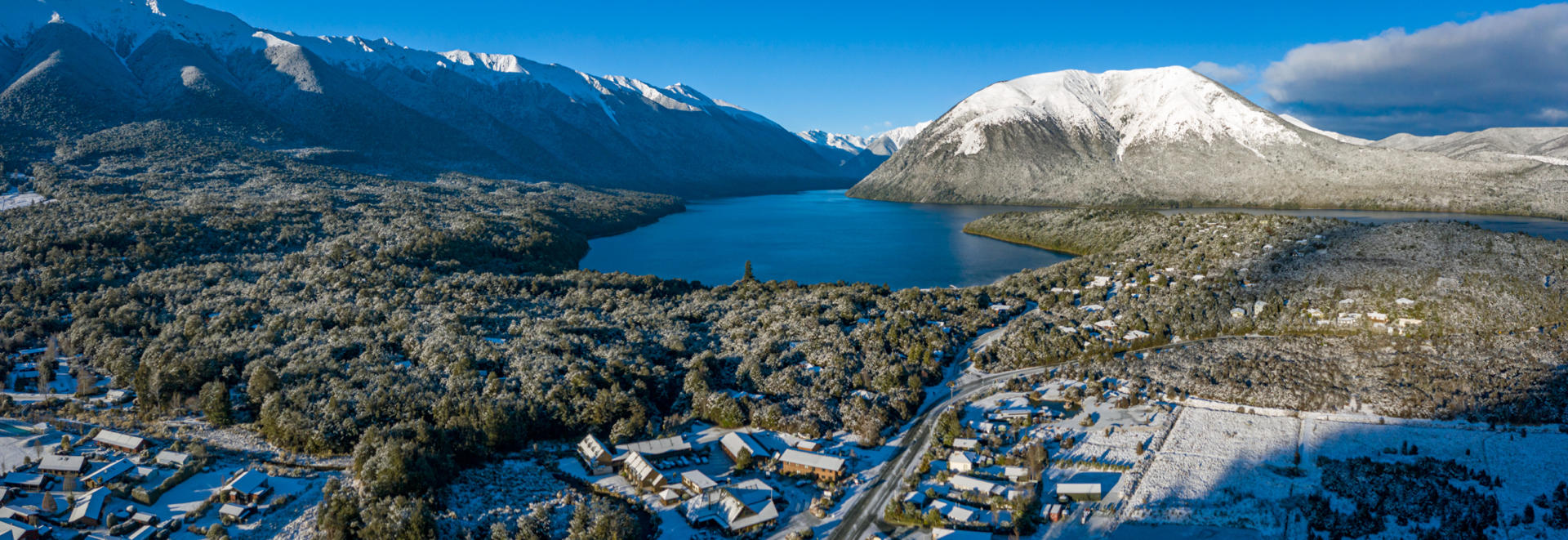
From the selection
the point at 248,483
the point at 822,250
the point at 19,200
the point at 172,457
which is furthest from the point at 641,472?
the point at 19,200

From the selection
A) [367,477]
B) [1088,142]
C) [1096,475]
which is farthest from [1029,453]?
[1088,142]

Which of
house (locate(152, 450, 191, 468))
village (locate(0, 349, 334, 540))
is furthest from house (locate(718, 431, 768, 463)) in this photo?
house (locate(152, 450, 191, 468))

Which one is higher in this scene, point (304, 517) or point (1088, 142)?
point (1088, 142)

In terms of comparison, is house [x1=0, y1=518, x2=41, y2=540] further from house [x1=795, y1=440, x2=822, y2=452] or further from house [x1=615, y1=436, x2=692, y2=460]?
house [x1=795, y1=440, x2=822, y2=452]

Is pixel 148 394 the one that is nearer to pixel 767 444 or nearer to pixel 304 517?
pixel 304 517

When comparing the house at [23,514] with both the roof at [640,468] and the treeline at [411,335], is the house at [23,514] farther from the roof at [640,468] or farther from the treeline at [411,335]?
the roof at [640,468]

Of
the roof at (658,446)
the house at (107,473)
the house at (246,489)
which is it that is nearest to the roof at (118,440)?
the house at (107,473)
